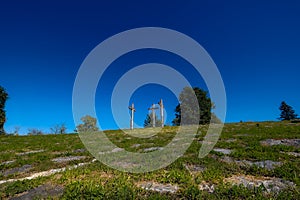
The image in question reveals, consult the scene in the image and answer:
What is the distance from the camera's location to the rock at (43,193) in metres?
6.66

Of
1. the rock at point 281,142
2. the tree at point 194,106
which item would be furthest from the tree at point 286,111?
the rock at point 281,142

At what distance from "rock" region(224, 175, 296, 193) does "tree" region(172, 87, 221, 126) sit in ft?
184

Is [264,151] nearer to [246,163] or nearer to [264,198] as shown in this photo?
[246,163]

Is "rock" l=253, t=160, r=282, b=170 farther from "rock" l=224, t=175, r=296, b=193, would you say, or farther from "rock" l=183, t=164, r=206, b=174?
"rock" l=183, t=164, r=206, b=174

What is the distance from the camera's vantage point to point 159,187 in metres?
7.09

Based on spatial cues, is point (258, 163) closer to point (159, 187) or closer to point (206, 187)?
point (206, 187)

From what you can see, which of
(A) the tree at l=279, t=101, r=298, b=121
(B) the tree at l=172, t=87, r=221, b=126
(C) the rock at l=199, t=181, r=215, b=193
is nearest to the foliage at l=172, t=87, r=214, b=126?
(B) the tree at l=172, t=87, r=221, b=126

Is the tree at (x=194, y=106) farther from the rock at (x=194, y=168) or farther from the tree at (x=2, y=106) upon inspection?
the rock at (x=194, y=168)

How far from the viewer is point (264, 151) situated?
1132cm

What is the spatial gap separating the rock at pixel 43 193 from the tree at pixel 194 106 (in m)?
57.9

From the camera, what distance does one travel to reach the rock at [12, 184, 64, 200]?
262 inches

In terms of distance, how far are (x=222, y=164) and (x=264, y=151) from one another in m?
3.82

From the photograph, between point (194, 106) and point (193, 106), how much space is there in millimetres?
363

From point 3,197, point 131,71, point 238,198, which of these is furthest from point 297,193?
point 131,71
